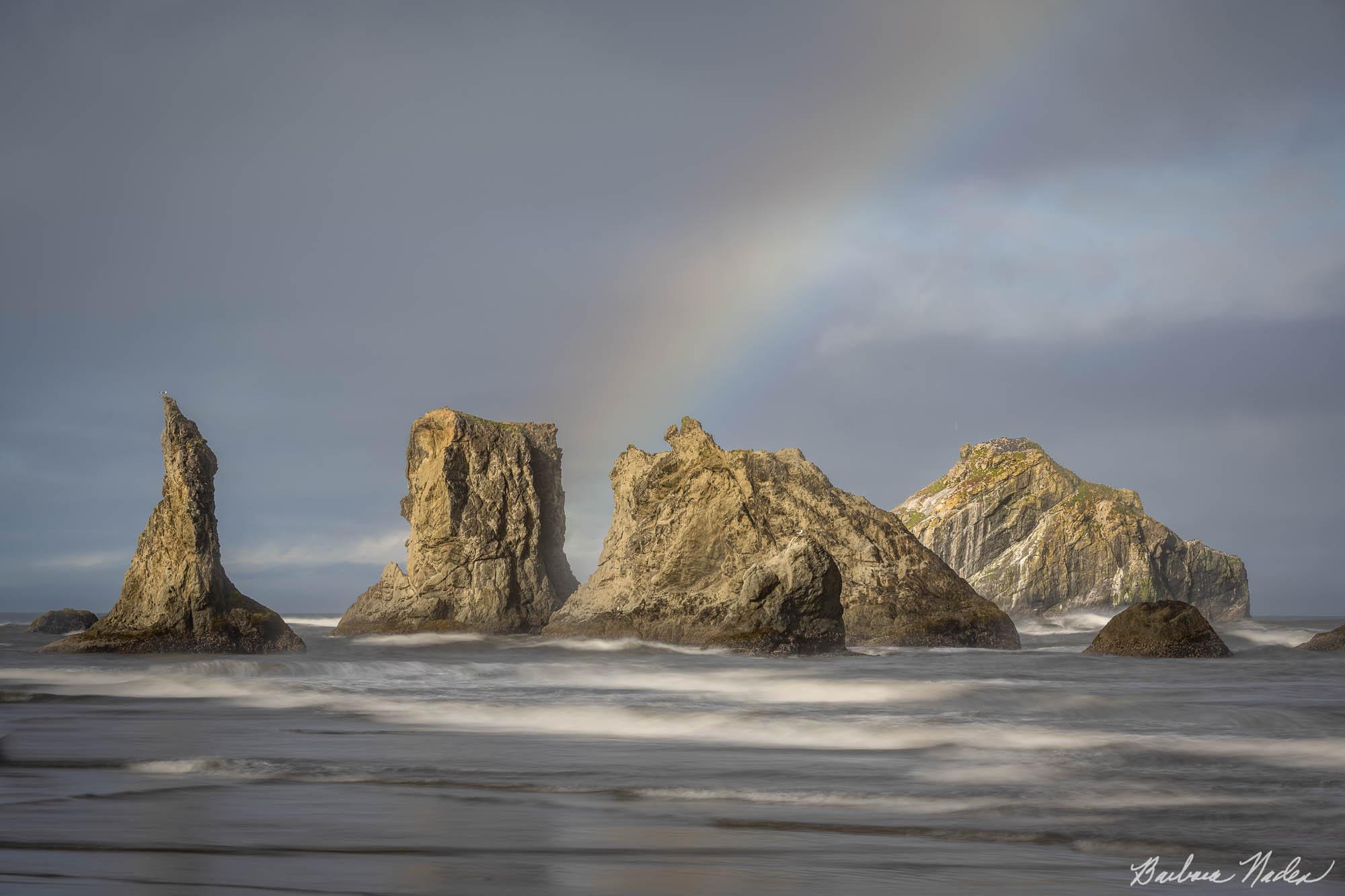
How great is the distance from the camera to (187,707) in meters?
16.8

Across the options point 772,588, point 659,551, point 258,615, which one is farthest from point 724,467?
point 258,615

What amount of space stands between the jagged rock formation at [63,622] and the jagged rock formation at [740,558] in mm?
35245

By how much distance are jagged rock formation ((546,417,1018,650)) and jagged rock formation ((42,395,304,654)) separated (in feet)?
44.8

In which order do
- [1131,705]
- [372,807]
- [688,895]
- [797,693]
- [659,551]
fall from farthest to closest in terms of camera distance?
[659,551] → [797,693] → [1131,705] → [372,807] → [688,895]

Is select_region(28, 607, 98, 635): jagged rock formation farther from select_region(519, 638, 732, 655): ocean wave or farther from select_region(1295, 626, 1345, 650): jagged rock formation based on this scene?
select_region(1295, 626, 1345, 650): jagged rock formation

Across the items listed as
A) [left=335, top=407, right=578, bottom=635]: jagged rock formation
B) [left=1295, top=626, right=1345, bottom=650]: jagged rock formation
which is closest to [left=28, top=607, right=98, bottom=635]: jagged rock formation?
[left=335, top=407, right=578, bottom=635]: jagged rock formation

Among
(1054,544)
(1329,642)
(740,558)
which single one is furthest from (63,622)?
(1054,544)

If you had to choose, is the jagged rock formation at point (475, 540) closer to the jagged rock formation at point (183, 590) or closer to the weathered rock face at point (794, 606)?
the jagged rock formation at point (183, 590)

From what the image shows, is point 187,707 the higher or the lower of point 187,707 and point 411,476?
the lower

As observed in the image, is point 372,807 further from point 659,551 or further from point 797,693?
point 659,551

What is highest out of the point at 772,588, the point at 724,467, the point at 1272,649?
the point at 724,467

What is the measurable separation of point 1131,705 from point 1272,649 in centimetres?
2198

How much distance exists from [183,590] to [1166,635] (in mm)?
25724
